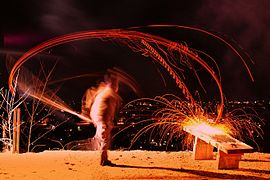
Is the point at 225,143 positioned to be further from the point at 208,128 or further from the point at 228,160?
the point at 208,128

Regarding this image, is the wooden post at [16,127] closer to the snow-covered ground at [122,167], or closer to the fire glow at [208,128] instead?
the snow-covered ground at [122,167]

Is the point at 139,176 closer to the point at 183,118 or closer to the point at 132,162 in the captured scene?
the point at 132,162

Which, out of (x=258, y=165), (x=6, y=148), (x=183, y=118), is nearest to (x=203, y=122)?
(x=183, y=118)

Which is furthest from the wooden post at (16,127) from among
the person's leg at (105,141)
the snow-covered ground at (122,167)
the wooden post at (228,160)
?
the wooden post at (228,160)

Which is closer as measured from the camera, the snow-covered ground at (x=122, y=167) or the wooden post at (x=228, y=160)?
the snow-covered ground at (x=122, y=167)

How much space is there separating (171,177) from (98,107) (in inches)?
74.6

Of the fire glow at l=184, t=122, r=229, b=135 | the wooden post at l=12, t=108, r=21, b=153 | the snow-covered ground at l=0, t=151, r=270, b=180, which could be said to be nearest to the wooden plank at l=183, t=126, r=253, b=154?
the fire glow at l=184, t=122, r=229, b=135

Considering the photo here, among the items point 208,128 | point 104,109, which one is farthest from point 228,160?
point 104,109

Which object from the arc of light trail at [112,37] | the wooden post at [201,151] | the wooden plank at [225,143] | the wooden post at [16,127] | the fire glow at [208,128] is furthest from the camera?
the wooden post at [16,127]

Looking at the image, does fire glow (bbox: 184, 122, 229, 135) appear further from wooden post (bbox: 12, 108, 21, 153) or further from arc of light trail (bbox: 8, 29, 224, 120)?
wooden post (bbox: 12, 108, 21, 153)

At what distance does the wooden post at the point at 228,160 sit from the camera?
6711 mm

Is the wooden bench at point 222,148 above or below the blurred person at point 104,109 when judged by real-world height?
below

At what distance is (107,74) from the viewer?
6.78 m

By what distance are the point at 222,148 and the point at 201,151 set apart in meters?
1.26
